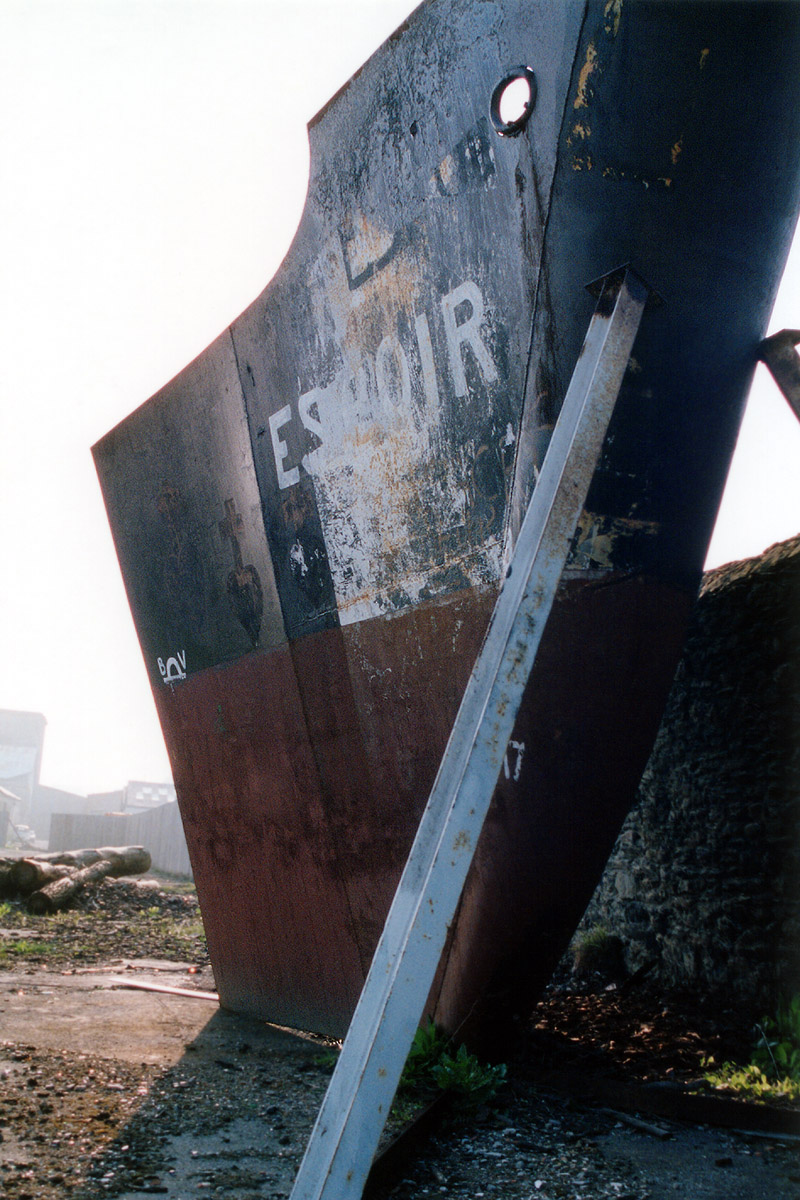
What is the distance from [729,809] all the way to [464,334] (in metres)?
2.46

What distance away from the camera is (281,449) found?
3.52 m

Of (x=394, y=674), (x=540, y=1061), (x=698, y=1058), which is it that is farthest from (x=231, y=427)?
(x=698, y=1058)

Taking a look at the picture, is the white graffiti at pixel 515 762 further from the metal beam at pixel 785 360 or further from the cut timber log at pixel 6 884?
the cut timber log at pixel 6 884

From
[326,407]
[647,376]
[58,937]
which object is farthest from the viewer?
[58,937]

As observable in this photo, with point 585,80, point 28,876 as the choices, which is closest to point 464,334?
point 585,80

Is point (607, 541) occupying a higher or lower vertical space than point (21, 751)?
lower

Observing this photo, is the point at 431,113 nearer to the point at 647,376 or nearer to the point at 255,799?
the point at 647,376

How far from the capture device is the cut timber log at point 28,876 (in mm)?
9273

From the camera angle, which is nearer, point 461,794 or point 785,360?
point 461,794

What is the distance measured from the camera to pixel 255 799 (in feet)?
12.4

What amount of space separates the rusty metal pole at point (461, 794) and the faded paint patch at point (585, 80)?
579mm

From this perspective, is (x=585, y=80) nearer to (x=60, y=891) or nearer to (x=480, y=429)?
(x=480, y=429)

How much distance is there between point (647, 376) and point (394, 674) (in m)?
1.34

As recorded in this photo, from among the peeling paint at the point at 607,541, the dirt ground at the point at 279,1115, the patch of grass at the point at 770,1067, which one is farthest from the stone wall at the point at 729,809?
the peeling paint at the point at 607,541
